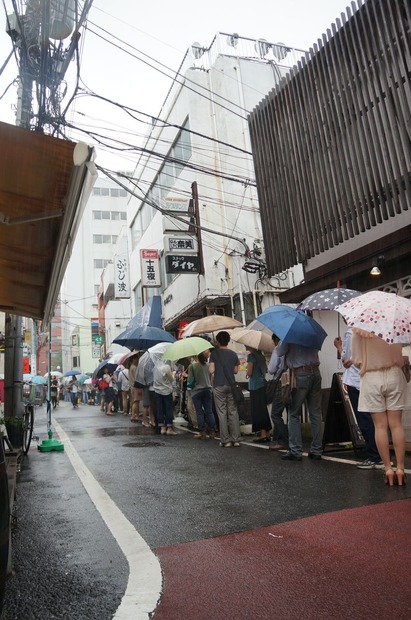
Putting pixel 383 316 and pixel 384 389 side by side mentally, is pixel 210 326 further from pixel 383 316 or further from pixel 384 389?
pixel 383 316

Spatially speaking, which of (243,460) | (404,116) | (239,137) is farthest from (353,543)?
(239,137)

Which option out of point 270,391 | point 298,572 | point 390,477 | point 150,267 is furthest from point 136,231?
point 298,572

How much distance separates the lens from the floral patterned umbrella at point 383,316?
4.67 m

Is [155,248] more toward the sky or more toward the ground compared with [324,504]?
more toward the sky

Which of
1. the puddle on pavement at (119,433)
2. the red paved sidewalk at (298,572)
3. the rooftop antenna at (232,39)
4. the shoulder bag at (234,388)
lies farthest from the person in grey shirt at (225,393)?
the rooftop antenna at (232,39)

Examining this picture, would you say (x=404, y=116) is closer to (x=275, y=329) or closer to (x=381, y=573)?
(x=275, y=329)

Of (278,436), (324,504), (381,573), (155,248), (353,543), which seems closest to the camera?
(381,573)

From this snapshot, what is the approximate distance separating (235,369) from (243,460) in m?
2.11

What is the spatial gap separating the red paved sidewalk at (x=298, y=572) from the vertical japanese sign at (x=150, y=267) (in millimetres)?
18799

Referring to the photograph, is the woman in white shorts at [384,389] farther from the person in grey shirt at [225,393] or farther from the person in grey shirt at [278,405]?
the person in grey shirt at [225,393]

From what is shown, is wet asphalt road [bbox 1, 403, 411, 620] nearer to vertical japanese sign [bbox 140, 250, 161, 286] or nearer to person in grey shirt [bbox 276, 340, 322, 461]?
person in grey shirt [bbox 276, 340, 322, 461]

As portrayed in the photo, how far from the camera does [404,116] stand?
7293mm

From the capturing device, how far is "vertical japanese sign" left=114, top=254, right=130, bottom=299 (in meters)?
30.7

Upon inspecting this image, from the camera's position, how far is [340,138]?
8.66 metres
